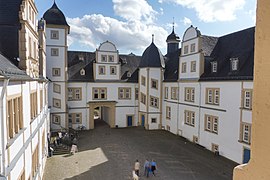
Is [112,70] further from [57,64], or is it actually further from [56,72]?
[56,72]

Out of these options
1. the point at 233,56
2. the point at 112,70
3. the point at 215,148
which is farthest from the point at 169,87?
the point at 215,148

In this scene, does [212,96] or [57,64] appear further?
[57,64]

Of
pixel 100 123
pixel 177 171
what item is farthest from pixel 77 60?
pixel 177 171

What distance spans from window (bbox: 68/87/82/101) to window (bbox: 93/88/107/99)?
6.78ft

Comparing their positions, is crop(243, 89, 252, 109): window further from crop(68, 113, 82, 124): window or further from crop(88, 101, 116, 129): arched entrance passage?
crop(68, 113, 82, 124): window

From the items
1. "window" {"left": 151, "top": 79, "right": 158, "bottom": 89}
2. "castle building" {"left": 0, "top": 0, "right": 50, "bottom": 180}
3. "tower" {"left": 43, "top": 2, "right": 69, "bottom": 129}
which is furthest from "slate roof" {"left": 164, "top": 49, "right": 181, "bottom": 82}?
"castle building" {"left": 0, "top": 0, "right": 50, "bottom": 180}

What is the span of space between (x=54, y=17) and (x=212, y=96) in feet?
72.4

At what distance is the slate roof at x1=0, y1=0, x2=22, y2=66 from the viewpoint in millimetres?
11086

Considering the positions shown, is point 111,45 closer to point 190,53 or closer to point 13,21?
point 190,53

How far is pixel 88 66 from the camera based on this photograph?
30062 mm

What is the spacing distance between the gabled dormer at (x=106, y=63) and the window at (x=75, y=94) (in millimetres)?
2967

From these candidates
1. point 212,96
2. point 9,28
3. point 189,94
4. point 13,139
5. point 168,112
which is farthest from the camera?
point 168,112

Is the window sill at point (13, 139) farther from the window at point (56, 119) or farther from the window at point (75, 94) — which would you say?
the window at point (75, 94)

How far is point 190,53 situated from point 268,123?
75.8 ft
